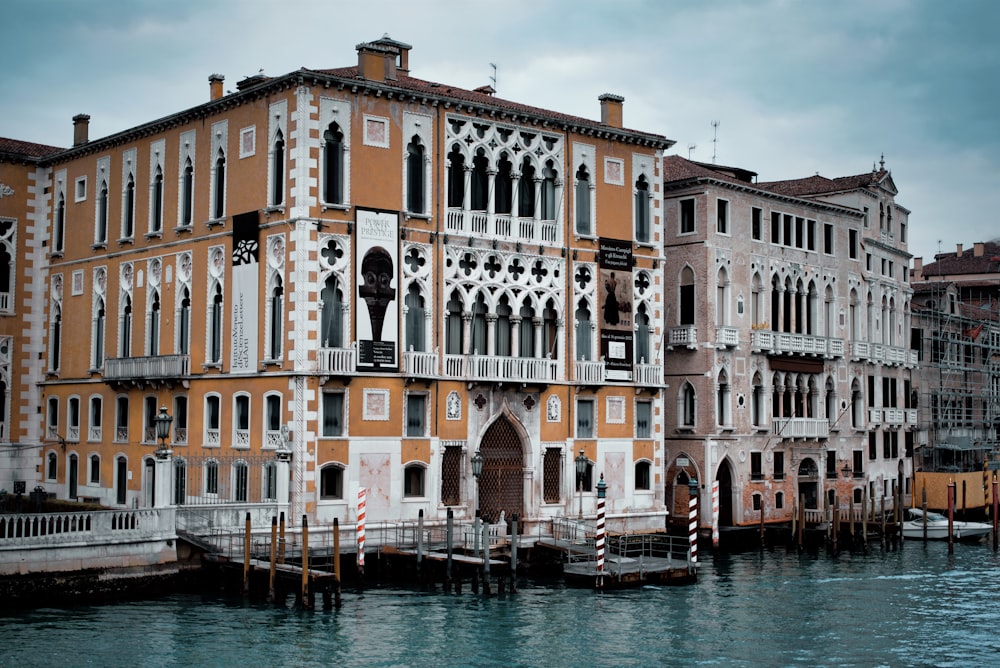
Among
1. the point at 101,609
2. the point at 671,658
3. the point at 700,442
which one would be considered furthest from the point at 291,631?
the point at 700,442

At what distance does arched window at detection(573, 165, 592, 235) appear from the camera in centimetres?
3731

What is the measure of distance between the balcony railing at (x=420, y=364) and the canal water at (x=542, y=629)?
5.34 m

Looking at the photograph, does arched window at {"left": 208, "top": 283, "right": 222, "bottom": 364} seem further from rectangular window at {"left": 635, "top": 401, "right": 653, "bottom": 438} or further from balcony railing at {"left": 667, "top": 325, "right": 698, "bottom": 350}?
balcony railing at {"left": 667, "top": 325, "right": 698, "bottom": 350}

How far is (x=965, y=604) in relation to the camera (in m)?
31.0

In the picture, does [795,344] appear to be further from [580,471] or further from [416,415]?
[416,415]

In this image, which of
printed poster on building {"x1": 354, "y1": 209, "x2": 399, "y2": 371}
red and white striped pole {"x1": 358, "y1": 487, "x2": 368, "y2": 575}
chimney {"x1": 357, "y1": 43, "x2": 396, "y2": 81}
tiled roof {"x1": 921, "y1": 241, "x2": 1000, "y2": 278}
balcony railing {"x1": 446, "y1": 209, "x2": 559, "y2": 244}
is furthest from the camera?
tiled roof {"x1": 921, "y1": 241, "x2": 1000, "y2": 278}

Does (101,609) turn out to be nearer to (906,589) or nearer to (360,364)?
(360,364)

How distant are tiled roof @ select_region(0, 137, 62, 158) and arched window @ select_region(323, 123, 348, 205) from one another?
12.9 metres

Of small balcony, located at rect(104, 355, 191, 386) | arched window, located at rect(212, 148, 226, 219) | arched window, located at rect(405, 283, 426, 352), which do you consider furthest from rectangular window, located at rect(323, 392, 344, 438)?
arched window, located at rect(212, 148, 226, 219)

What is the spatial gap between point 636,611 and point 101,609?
10.3 metres

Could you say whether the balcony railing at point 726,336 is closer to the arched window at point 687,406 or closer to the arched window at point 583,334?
the arched window at point 687,406

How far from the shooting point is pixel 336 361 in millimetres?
32281

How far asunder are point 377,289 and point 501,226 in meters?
4.01

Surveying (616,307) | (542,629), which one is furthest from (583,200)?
(542,629)
